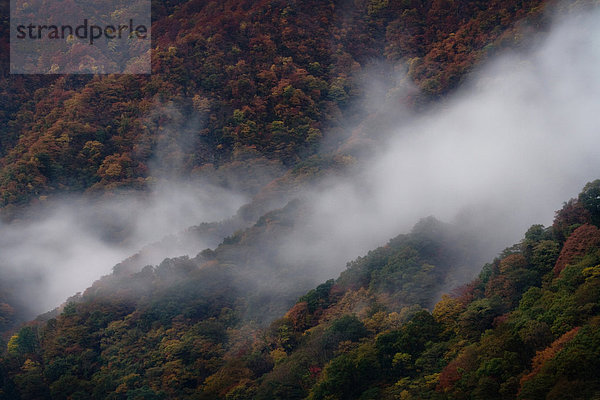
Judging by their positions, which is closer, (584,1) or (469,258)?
(469,258)

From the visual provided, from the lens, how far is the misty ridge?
6231 centimetres

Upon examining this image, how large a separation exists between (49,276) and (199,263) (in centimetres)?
2481

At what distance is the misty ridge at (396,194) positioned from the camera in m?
62.3

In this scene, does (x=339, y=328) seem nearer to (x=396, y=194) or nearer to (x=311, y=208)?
(x=311, y=208)

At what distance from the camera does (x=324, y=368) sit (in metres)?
41.7

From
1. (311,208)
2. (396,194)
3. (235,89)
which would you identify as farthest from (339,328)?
(235,89)

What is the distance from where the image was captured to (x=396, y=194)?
7425cm

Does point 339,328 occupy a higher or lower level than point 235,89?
lower

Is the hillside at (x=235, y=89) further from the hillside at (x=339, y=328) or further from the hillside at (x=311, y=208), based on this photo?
the hillside at (x=339, y=328)

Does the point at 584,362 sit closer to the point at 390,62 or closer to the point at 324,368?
the point at 324,368

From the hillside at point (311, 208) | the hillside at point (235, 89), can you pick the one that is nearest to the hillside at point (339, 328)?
the hillside at point (311, 208)

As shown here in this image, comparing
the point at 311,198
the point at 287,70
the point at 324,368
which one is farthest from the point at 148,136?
A: the point at 324,368

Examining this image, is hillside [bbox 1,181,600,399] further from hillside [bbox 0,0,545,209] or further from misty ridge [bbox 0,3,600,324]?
hillside [bbox 0,0,545,209]

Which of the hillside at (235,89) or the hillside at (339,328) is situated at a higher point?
the hillside at (235,89)
